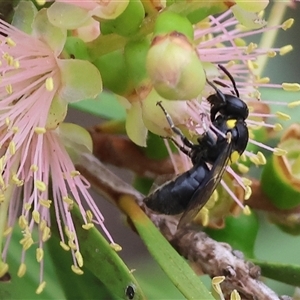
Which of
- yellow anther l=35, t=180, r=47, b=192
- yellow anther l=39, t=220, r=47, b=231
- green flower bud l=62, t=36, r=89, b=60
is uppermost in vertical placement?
green flower bud l=62, t=36, r=89, b=60

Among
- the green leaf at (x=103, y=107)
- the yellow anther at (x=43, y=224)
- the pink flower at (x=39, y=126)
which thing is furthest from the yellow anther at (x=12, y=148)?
the green leaf at (x=103, y=107)

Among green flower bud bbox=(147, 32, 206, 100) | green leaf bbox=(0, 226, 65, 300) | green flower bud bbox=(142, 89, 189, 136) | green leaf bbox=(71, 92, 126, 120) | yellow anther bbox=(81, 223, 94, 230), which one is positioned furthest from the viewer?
green leaf bbox=(71, 92, 126, 120)

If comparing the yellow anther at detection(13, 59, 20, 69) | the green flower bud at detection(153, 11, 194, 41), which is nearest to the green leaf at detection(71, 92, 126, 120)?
the yellow anther at detection(13, 59, 20, 69)

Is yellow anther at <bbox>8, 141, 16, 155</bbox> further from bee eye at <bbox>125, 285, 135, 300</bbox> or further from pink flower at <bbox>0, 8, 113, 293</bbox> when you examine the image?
bee eye at <bbox>125, 285, 135, 300</bbox>

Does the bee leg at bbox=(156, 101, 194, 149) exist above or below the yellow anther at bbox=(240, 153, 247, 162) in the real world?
above

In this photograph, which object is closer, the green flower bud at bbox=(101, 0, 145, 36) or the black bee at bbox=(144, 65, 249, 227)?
the green flower bud at bbox=(101, 0, 145, 36)

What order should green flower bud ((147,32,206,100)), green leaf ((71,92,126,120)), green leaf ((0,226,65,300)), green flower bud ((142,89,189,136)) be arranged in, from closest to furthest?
green flower bud ((147,32,206,100)) → green flower bud ((142,89,189,136)) → green leaf ((0,226,65,300)) → green leaf ((71,92,126,120))

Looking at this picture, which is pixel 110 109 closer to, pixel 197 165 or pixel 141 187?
pixel 141 187

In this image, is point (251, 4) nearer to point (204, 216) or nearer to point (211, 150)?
point (211, 150)
